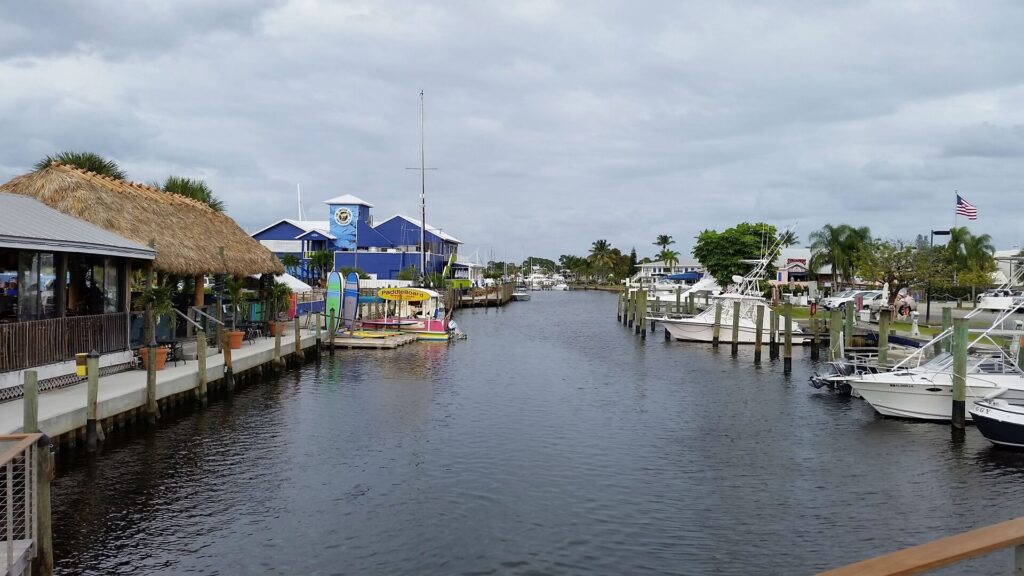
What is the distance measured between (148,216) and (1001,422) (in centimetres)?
2606

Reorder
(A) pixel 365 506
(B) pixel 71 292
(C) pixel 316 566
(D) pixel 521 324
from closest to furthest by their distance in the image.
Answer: (C) pixel 316 566 < (A) pixel 365 506 < (B) pixel 71 292 < (D) pixel 521 324

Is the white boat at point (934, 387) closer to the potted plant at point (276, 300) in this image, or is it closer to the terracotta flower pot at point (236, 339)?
the terracotta flower pot at point (236, 339)

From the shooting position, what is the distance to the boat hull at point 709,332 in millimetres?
46938

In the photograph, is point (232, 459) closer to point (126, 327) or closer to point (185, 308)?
point (126, 327)

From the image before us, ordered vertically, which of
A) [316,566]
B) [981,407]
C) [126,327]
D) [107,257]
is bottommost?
[316,566]

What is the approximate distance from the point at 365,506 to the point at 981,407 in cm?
1549

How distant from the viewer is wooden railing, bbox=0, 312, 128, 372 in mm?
17625

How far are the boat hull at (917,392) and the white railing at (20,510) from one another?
2154 centimetres

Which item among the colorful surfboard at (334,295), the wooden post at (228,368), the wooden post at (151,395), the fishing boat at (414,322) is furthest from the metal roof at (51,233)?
the fishing boat at (414,322)

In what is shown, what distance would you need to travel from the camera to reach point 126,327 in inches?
910

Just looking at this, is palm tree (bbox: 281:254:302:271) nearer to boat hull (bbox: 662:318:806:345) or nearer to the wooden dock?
the wooden dock

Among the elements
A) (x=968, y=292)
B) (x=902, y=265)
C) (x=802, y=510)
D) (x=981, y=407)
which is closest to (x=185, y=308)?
(x=802, y=510)

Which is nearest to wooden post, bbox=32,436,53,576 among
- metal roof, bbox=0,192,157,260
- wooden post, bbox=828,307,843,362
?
metal roof, bbox=0,192,157,260

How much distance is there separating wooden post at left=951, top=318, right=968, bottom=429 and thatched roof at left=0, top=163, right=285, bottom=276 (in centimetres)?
2346
